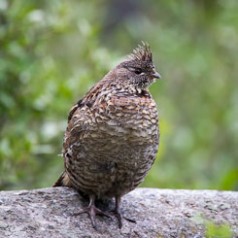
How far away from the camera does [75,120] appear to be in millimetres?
6141

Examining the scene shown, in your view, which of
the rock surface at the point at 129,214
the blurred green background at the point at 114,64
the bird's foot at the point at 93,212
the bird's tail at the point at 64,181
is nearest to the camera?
the rock surface at the point at 129,214

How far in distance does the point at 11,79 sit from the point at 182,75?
5212mm

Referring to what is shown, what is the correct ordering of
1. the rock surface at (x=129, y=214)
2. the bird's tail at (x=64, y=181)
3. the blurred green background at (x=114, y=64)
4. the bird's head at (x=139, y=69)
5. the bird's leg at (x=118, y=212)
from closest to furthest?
the rock surface at (x=129, y=214)
the bird's leg at (x=118, y=212)
the bird's head at (x=139, y=69)
the bird's tail at (x=64, y=181)
the blurred green background at (x=114, y=64)

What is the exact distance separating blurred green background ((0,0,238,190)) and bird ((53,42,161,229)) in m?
1.55

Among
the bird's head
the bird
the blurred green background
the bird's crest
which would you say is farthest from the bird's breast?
the blurred green background

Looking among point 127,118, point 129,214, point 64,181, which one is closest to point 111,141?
point 127,118

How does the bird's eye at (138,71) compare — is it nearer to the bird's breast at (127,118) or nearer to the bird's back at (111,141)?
the bird's back at (111,141)

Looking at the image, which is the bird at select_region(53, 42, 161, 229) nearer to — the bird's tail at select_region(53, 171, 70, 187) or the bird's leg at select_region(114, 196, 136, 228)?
the bird's leg at select_region(114, 196, 136, 228)

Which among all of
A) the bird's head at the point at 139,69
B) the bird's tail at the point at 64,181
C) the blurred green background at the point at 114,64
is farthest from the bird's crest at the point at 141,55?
the blurred green background at the point at 114,64

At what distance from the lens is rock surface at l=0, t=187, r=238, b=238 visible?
5.87 meters

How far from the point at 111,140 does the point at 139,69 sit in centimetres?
71

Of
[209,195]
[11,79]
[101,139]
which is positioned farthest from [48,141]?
[101,139]

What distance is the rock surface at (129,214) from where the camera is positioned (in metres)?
5.87

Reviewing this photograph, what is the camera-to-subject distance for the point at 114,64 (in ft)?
28.3
